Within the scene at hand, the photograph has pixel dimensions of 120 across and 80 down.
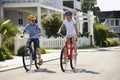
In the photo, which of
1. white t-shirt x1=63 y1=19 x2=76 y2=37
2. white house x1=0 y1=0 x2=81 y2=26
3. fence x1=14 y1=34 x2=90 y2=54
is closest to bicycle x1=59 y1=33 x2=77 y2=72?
white t-shirt x1=63 y1=19 x2=76 y2=37

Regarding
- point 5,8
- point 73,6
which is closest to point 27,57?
point 5,8

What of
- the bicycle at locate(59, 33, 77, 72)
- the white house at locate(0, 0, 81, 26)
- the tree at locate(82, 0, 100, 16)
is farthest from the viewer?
the tree at locate(82, 0, 100, 16)

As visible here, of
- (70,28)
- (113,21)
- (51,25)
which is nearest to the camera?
(70,28)

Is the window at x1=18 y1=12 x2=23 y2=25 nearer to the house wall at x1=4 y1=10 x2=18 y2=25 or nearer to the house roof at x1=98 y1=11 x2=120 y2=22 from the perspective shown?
the house wall at x1=4 y1=10 x2=18 y2=25

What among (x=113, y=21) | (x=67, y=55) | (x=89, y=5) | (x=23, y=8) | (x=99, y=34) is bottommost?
(x=99, y=34)

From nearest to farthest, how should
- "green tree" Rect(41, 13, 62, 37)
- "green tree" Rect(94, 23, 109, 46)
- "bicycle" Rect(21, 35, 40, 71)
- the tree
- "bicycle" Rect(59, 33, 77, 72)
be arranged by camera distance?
"bicycle" Rect(59, 33, 77, 72) < "bicycle" Rect(21, 35, 40, 71) < "green tree" Rect(41, 13, 62, 37) < "green tree" Rect(94, 23, 109, 46) < the tree

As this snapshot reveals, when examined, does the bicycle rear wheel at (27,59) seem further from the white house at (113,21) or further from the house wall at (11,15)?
the white house at (113,21)

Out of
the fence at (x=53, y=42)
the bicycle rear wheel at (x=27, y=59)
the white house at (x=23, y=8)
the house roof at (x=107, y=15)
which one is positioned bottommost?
the fence at (x=53, y=42)

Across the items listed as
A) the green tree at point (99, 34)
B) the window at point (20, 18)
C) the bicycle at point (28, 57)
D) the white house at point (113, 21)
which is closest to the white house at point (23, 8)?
the window at point (20, 18)

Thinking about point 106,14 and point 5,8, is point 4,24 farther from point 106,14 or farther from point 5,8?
point 106,14

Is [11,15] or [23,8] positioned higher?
[23,8]

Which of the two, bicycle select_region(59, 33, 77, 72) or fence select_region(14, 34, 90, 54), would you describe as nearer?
bicycle select_region(59, 33, 77, 72)

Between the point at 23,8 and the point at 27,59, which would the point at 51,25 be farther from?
the point at 27,59

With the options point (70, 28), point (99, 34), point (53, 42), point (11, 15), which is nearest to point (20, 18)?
point (11, 15)
